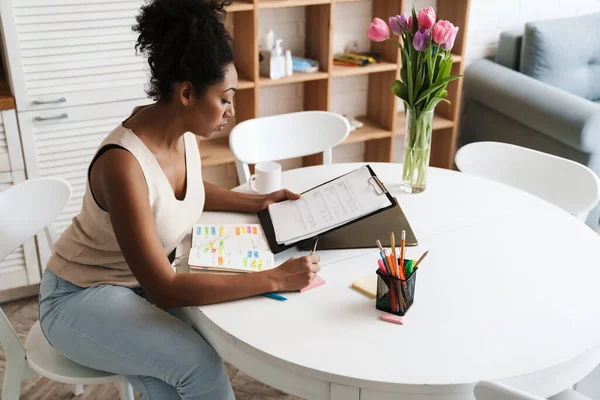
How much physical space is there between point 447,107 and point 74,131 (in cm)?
190

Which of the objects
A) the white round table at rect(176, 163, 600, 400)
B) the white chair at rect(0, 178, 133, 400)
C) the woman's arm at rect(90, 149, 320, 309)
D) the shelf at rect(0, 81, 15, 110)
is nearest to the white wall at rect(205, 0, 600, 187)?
the shelf at rect(0, 81, 15, 110)

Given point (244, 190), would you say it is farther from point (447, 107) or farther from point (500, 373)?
point (447, 107)

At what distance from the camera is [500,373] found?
1.24 meters

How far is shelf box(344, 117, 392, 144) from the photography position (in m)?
3.29

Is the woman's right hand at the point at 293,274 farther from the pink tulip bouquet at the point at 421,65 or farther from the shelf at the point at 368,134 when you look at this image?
the shelf at the point at 368,134

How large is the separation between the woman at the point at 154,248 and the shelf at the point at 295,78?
133 centimetres

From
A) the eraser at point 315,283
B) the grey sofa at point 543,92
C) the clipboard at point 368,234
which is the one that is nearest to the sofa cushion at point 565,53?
the grey sofa at point 543,92

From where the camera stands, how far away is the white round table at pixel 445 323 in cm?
126

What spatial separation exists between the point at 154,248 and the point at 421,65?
85 centimetres


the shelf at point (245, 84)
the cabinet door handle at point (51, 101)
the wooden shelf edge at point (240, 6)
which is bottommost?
the shelf at point (245, 84)

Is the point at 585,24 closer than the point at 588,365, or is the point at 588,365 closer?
the point at 588,365

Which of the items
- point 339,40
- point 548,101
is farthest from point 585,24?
point 339,40

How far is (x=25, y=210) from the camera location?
1.82m

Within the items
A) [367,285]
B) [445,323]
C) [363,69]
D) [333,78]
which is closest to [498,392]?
[445,323]
